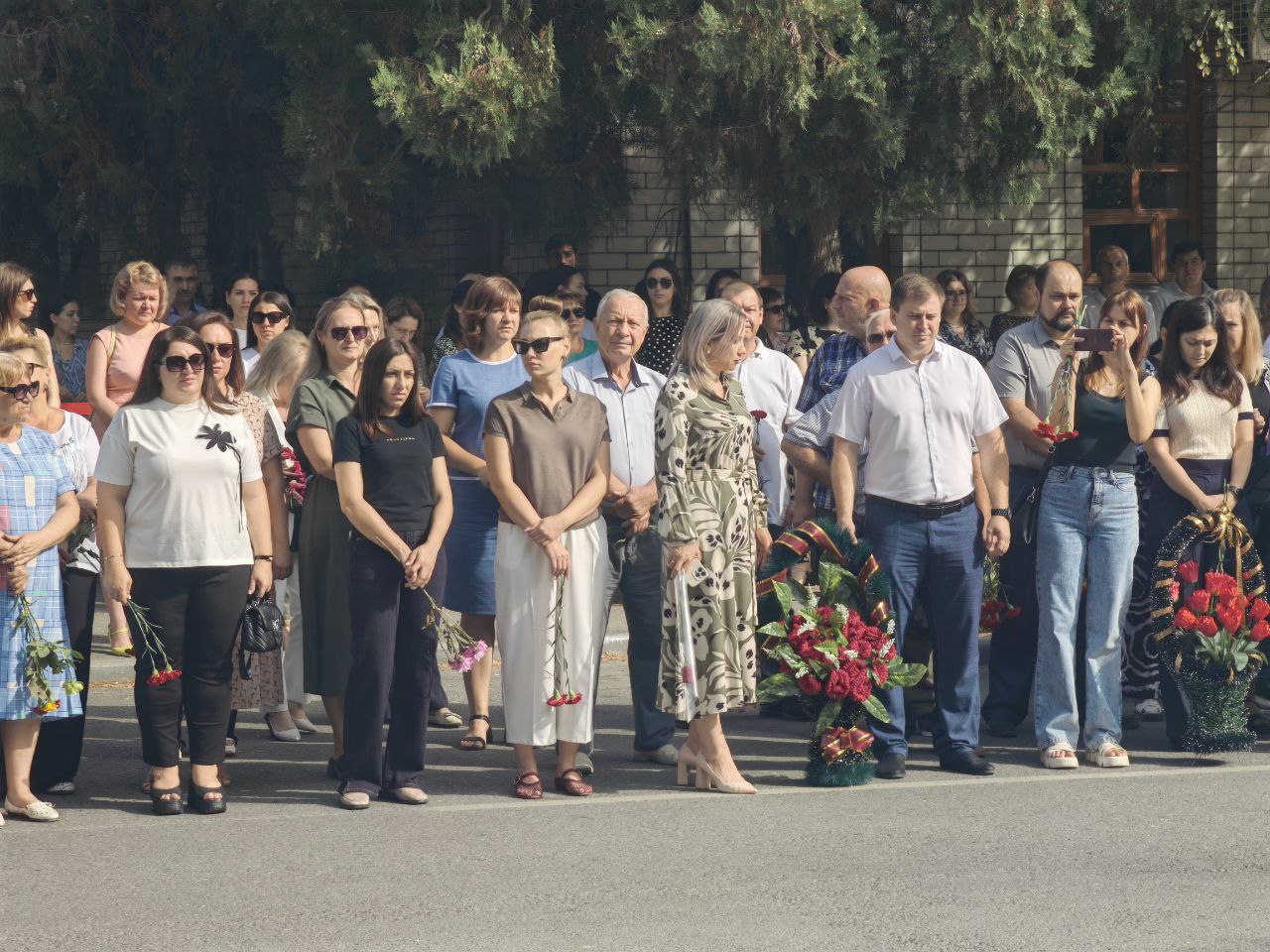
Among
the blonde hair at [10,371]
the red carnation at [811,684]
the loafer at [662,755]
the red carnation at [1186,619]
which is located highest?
the blonde hair at [10,371]

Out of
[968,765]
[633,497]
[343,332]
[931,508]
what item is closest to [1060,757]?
[968,765]

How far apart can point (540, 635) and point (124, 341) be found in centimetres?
311

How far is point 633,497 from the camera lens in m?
7.93

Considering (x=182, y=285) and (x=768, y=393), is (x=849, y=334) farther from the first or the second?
(x=182, y=285)

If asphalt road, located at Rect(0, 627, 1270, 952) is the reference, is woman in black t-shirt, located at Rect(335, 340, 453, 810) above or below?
above

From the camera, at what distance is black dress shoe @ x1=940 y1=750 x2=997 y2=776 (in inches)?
304

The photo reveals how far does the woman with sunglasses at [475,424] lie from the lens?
8.36 m

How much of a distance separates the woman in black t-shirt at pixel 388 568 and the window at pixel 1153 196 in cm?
1109

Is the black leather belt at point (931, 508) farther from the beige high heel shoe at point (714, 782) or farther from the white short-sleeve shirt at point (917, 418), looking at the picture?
the beige high heel shoe at point (714, 782)

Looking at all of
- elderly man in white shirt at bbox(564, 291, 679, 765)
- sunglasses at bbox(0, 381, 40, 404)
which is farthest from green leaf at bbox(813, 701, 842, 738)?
sunglasses at bbox(0, 381, 40, 404)

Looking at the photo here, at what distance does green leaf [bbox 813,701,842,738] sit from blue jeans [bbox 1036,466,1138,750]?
0.99m

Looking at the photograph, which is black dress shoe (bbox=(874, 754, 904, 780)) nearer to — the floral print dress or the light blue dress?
the floral print dress

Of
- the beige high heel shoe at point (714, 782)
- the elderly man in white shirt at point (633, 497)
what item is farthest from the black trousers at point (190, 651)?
the beige high heel shoe at point (714, 782)

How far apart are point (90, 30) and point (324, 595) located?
23.8ft
